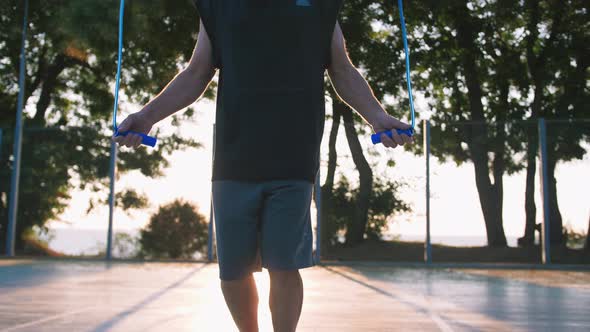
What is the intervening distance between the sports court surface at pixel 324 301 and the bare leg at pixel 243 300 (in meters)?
2.22

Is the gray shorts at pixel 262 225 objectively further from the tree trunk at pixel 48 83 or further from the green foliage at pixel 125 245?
the tree trunk at pixel 48 83

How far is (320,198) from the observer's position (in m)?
12.1

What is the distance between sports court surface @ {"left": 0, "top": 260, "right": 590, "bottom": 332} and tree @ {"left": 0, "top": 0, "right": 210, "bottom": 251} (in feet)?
10.0

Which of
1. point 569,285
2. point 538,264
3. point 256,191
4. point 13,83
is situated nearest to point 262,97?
point 256,191

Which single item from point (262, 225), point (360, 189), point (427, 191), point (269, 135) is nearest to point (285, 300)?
point (262, 225)

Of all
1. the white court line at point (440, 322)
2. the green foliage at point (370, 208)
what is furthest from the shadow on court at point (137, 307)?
the green foliage at point (370, 208)

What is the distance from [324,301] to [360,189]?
577cm

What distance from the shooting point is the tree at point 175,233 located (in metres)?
13.2

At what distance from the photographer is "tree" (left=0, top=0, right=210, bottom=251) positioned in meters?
12.9

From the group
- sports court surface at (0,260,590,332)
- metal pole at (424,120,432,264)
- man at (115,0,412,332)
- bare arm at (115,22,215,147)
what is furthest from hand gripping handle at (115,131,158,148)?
metal pole at (424,120,432,264)

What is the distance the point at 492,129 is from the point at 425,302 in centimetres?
625

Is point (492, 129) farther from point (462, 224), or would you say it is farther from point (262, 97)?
point (262, 97)

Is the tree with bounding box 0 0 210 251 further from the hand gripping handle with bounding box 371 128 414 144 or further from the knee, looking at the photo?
the hand gripping handle with bounding box 371 128 414 144

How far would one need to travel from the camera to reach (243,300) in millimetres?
2445
